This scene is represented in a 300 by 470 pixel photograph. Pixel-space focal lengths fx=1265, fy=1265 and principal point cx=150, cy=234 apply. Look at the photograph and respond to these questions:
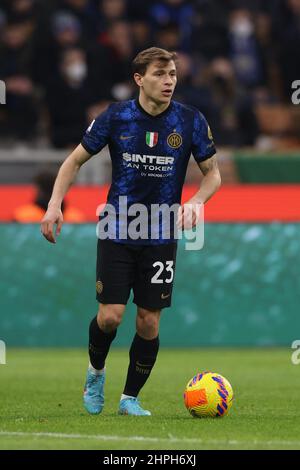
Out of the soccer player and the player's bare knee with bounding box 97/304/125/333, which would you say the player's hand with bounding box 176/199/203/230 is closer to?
the soccer player

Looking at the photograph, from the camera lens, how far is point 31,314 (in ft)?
49.6

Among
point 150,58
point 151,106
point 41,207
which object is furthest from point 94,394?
point 41,207

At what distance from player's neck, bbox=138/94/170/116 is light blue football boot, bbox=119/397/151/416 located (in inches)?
80.1

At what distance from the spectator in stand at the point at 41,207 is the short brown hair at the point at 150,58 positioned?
22.2ft

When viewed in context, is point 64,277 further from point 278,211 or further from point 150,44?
point 150,44

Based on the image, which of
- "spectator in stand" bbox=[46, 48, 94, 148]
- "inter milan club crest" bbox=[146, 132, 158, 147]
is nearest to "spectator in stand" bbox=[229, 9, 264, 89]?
"spectator in stand" bbox=[46, 48, 94, 148]

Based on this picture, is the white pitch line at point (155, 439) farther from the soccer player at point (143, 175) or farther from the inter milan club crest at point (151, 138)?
the inter milan club crest at point (151, 138)

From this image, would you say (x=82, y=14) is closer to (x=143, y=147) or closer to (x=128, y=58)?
(x=128, y=58)

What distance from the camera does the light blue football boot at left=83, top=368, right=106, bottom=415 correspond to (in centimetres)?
896

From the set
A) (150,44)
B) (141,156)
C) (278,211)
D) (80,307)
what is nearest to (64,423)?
(141,156)

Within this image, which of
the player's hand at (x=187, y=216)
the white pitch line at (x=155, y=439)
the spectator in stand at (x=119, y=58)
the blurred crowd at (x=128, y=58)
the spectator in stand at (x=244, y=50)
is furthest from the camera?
the spectator in stand at (x=244, y=50)

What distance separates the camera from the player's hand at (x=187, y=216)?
27.3ft

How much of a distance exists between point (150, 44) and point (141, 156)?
32.6 feet

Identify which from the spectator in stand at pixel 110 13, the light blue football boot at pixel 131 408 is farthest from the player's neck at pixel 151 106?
the spectator in stand at pixel 110 13
